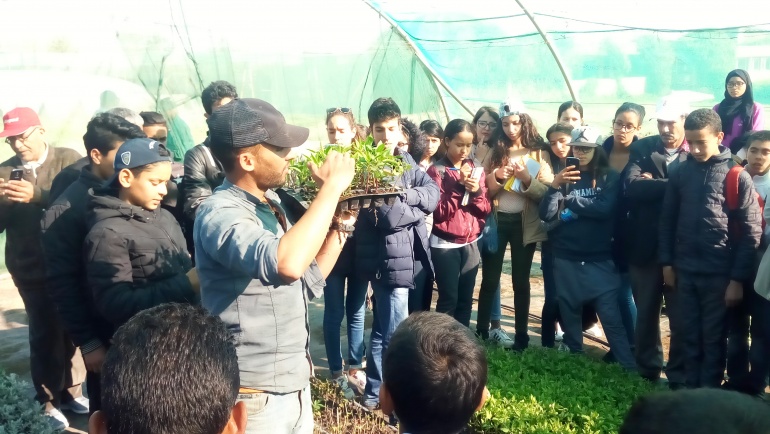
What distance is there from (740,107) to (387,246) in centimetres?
451

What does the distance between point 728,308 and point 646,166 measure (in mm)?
1175

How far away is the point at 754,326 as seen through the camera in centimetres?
448

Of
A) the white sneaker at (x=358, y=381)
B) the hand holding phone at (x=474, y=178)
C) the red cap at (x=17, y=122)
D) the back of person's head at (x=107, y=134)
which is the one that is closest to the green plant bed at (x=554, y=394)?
the white sneaker at (x=358, y=381)

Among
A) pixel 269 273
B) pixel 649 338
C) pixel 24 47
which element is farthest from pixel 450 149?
pixel 24 47

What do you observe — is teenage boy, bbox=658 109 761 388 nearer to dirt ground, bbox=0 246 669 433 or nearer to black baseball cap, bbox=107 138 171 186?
dirt ground, bbox=0 246 669 433

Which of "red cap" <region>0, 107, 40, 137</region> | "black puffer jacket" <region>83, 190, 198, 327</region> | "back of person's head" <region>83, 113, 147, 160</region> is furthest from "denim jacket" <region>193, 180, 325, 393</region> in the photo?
"red cap" <region>0, 107, 40, 137</region>

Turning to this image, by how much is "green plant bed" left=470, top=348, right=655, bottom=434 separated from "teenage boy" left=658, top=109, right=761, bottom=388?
0.54 metres

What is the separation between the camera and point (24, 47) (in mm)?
8328

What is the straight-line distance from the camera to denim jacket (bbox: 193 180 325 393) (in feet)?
7.05

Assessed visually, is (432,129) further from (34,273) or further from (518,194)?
(34,273)

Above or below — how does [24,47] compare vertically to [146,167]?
above

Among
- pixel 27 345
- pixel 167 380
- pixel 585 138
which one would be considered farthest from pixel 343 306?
pixel 167 380

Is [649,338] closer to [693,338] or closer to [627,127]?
[693,338]

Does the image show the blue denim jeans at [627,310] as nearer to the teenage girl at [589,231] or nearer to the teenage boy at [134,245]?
the teenage girl at [589,231]
